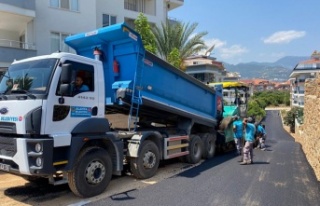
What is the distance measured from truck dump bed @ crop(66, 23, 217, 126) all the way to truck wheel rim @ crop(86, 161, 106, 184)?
160 centimetres

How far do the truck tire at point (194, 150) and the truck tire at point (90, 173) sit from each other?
365 cm

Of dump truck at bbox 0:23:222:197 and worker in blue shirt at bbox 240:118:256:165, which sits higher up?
dump truck at bbox 0:23:222:197

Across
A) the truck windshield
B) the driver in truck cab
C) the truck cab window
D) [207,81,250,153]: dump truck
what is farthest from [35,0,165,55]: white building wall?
the driver in truck cab

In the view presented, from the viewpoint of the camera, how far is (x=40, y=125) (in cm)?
534

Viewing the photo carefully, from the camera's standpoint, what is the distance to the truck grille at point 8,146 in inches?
216

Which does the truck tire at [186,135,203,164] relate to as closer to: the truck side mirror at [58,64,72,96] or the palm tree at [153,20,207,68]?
the truck side mirror at [58,64,72,96]

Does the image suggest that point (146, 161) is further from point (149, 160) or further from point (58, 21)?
point (58, 21)

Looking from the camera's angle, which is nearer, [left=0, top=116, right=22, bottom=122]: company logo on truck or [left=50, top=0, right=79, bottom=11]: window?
[left=0, top=116, right=22, bottom=122]: company logo on truck

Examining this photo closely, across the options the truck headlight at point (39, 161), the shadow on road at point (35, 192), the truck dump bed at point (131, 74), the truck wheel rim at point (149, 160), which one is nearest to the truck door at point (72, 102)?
the truck headlight at point (39, 161)

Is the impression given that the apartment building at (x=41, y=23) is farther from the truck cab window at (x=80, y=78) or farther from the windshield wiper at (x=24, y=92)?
the windshield wiper at (x=24, y=92)

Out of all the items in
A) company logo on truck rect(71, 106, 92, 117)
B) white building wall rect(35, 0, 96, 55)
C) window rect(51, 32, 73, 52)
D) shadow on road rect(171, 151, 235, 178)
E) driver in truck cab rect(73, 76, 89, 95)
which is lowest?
shadow on road rect(171, 151, 235, 178)

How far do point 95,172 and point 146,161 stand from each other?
1.65 metres

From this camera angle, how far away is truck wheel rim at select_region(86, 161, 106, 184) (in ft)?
19.9

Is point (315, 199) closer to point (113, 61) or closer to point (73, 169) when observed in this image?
point (73, 169)
